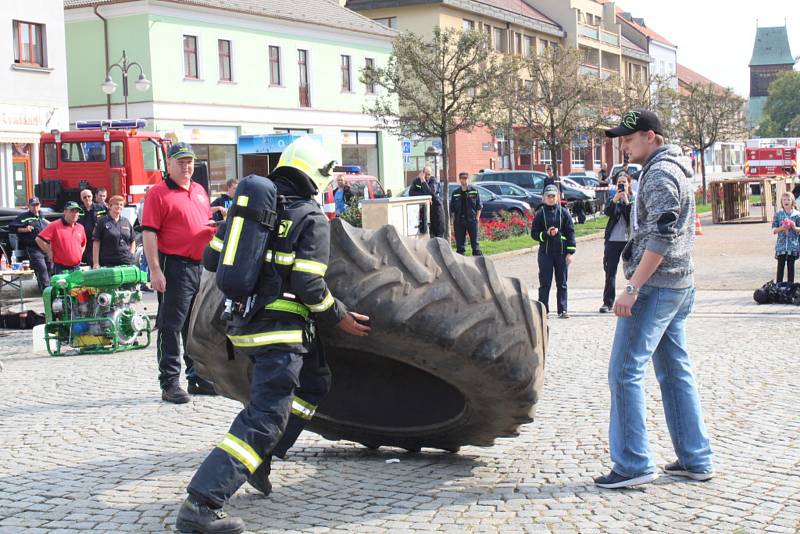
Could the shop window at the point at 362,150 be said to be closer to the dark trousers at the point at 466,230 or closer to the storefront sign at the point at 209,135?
the storefront sign at the point at 209,135

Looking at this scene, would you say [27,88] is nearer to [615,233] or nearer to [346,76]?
[346,76]

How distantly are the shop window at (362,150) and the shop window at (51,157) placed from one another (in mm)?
26110

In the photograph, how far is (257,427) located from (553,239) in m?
10.00

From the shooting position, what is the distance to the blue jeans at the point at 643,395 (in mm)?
5387

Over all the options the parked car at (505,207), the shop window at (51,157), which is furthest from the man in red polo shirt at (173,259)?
the parked car at (505,207)

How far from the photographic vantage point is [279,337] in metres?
4.82

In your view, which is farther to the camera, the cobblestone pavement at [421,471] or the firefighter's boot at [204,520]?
the cobblestone pavement at [421,471]

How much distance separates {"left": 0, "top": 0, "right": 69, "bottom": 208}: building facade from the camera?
112ft

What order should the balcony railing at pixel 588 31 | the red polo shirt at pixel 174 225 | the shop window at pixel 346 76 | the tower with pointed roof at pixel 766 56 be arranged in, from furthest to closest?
the tower with pointed roof at pixel 766 56 < the balcony railing at pixel 588 31 < the shop window at pixel 346 76 < the red polo shirt at pixel 174 225

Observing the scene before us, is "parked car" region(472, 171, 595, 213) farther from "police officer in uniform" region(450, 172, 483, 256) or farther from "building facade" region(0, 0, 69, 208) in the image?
"building facade" region(0, 0, 69, 208)

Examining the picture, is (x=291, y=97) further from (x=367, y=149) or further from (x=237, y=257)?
(x=237, y=257)

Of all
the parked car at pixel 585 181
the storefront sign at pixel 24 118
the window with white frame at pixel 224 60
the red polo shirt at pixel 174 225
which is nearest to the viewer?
the red polo shirt at pixel 174 225

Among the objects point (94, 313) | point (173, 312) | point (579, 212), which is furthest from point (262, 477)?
point (579, 212)

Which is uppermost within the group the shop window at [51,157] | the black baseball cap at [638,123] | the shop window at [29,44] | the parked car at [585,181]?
the shop window at [29,44]
